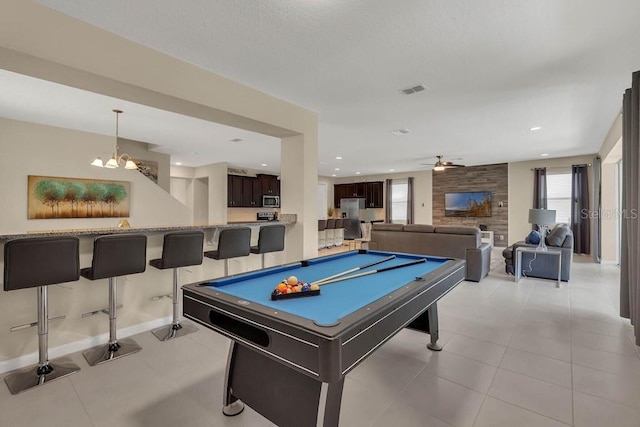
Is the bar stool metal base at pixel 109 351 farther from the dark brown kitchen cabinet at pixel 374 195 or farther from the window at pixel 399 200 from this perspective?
the dark brown kitchen cabinet at pixel 374 195

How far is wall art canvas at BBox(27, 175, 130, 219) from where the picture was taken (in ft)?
15.2

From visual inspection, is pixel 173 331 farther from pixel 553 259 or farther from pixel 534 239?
pixel 534 239

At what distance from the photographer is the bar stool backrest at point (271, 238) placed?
3.67 metres

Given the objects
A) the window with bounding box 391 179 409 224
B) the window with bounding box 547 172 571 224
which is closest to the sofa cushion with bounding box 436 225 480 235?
the window with bounding box 547 172 571 224

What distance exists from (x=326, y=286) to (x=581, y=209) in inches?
346

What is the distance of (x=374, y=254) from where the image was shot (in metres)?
3.45

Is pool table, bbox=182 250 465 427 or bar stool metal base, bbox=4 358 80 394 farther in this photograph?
bar stool metal base, bbox=4 358 80 394

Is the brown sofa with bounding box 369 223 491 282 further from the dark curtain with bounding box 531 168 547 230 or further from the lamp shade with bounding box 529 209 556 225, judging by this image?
the dark curtain with bounding box 531 168 547 230

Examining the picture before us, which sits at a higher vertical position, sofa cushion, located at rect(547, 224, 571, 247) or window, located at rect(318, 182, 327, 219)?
window, located at rect(318, 182, 327, 219)

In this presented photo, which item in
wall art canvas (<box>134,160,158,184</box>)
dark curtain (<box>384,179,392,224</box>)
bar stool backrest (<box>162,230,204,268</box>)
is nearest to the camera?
bar stool backrest (<box>162,230,204,268</box>)

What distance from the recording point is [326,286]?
2061 millimetres

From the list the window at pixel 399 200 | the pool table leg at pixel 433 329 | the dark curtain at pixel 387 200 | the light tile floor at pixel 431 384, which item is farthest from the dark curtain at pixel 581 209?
the pool table leg at pixel 433 329

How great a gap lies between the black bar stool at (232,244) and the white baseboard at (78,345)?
0.94 meters

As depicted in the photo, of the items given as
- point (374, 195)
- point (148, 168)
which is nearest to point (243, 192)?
point (148, 168)
